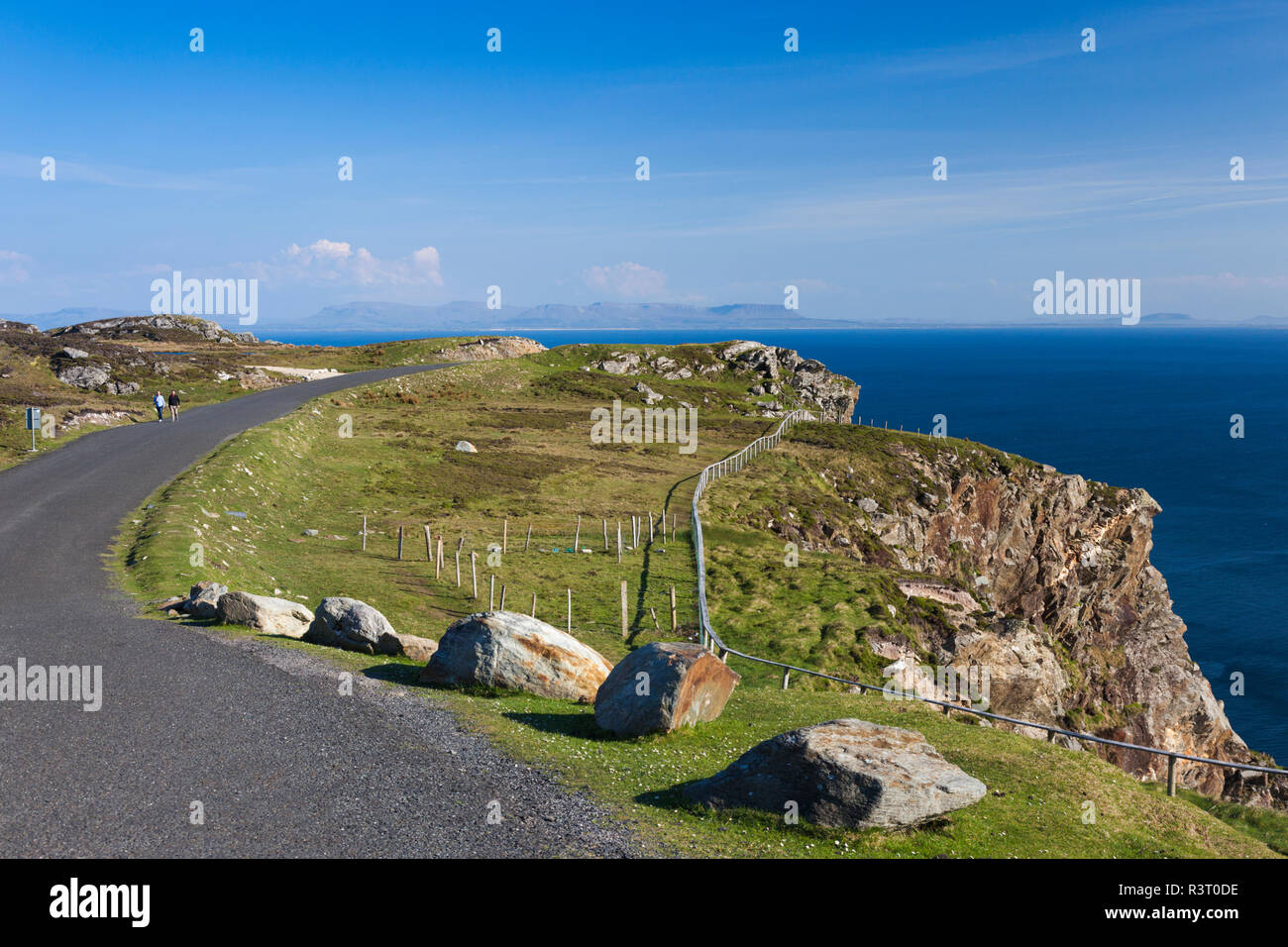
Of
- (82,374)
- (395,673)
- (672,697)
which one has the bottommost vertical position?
(395,673)

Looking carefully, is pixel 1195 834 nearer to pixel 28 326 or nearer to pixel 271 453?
pixel 271 453

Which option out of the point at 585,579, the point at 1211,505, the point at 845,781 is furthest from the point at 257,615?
the point at 1211,505

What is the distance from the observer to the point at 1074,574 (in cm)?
7438

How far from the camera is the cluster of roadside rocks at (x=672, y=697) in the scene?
14.7 m

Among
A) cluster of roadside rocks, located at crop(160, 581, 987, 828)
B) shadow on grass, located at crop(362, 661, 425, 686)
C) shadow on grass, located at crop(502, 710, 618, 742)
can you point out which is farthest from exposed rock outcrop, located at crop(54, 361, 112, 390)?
shadow on grass, located at crop(502, 710, 618, 742)

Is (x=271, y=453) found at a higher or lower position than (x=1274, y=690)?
higher

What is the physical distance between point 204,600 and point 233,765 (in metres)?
12.1

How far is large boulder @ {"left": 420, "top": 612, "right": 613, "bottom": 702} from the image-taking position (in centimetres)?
2234

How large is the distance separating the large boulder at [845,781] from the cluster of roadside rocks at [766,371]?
3687 inches

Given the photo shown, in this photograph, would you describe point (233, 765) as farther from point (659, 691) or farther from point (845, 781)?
point (845, 781)

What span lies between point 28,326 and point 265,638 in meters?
96.9

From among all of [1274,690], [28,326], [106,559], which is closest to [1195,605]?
[1274,690]
